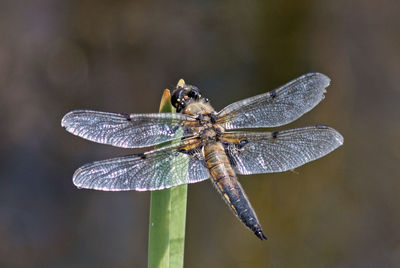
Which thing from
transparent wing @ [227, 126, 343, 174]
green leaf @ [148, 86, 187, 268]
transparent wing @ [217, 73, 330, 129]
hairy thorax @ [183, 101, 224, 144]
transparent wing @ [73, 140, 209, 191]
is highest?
transparent wing @ [217, 73, 330, 129]

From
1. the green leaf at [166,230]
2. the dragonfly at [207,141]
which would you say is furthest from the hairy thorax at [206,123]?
the green leaf at [166,230]

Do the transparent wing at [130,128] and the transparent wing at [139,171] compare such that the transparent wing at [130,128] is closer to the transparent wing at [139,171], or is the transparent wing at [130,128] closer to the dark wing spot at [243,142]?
the transparent wing at [139,171]

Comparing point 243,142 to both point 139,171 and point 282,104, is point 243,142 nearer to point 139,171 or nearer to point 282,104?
point 282,104

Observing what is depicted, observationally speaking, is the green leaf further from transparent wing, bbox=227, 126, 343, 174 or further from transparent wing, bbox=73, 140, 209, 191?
transparent wing, bbox=227, 126, 343, 174

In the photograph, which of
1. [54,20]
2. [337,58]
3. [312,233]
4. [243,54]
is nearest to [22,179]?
[54,20]

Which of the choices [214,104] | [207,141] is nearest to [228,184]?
[207,141]

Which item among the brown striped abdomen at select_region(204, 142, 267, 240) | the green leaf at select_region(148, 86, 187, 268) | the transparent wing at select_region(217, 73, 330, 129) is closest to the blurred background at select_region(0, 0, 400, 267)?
the transparent wing at select_region(217, 73, 330, 129)
